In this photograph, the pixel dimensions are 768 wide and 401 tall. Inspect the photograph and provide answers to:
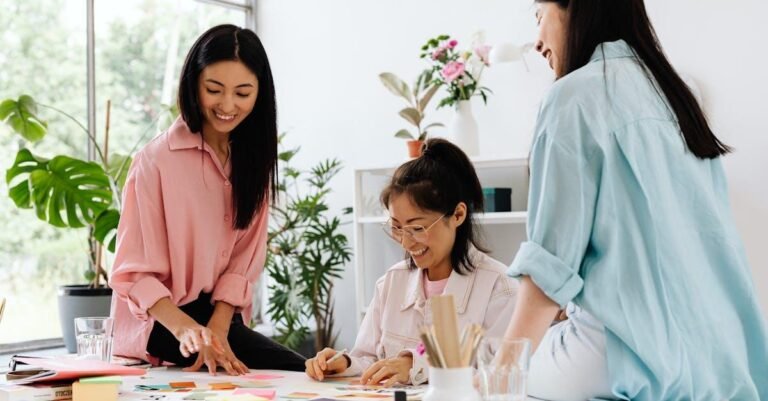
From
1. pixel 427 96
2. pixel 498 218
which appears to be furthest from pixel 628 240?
pixel 427 96

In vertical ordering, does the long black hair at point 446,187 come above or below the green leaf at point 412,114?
below

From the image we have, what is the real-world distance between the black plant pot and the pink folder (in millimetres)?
2235

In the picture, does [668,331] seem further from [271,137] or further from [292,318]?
[292,318]

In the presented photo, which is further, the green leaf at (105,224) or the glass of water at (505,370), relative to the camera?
the green leaf at (105,224)

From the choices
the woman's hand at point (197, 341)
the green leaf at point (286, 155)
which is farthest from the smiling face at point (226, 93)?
the green leaf at point (286, 155)

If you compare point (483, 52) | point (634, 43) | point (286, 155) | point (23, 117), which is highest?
point (483, 52)

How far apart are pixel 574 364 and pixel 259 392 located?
0.59 metres

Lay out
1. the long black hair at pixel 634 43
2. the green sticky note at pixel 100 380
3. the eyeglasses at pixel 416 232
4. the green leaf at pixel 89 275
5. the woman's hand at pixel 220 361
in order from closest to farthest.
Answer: the long black hair at pixel 634 43 < the green sticky note at pixel 100 380 < the woman's hand at pixel 220 361 < the eyeglasses at pixel 416 232 < the green leaf at pixel 89 275

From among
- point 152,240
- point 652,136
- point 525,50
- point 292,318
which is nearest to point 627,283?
point 652,136

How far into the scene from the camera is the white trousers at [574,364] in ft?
4.96

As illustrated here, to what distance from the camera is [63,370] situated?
1.70 meters

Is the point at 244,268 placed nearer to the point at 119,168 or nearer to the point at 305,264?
the point at 119,168

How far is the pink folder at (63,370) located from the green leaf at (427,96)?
2617mm

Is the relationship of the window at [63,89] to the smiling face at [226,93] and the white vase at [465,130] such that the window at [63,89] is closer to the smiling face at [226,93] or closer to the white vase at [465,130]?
the white vase at [465,130]
